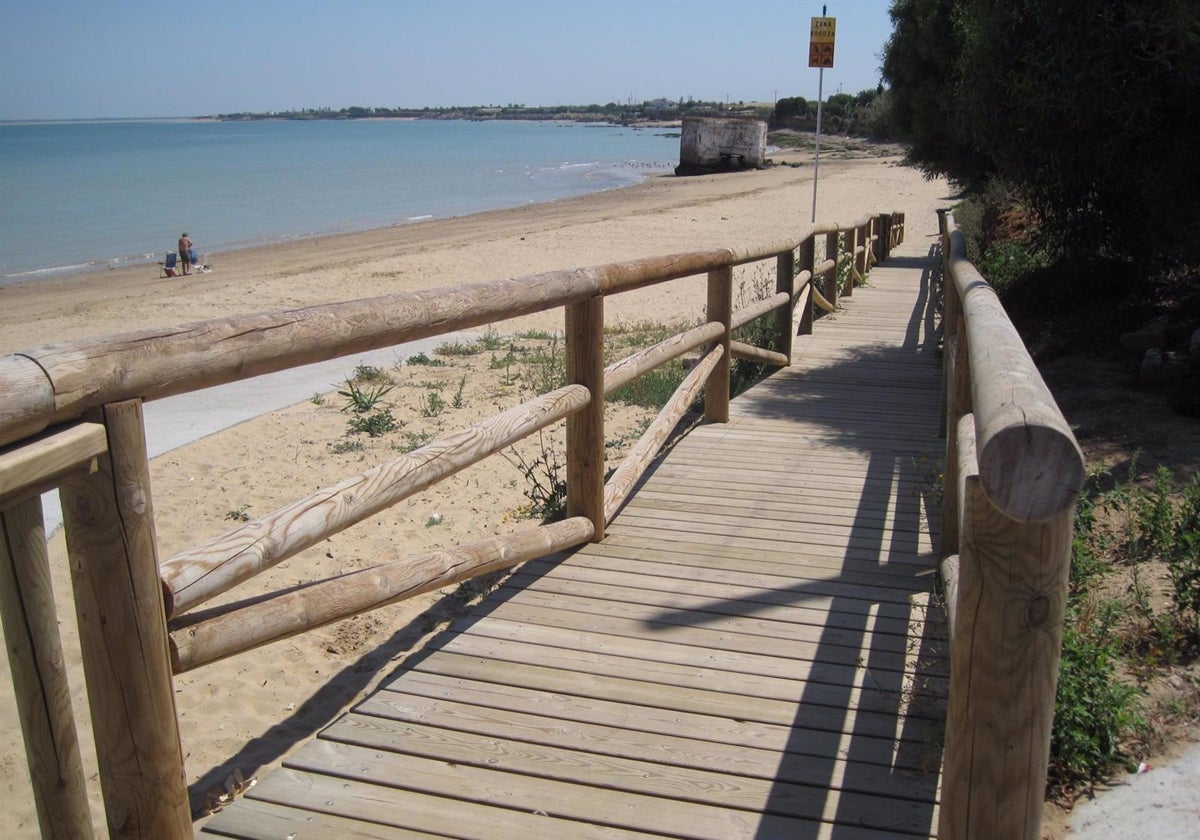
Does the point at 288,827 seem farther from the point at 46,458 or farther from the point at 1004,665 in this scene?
the point at 1004,665

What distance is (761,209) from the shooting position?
34000 millimetres

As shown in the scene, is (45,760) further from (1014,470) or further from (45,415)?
(1014,470)

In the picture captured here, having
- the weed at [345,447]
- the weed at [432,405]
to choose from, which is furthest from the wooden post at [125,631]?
the weed at [432,405]

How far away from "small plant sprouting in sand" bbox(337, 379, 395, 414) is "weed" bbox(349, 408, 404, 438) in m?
0.24

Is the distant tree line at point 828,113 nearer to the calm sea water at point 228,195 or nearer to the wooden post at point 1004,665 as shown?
the calm sea water at point 228,195

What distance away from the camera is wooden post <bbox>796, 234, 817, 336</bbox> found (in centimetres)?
971

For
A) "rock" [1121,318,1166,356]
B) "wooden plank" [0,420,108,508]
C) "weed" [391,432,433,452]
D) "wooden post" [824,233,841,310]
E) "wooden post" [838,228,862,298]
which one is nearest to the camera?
"wooden plank" [0,420,108,508]

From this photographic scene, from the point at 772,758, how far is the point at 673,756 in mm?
270

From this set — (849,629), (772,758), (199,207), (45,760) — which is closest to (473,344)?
(849,629)

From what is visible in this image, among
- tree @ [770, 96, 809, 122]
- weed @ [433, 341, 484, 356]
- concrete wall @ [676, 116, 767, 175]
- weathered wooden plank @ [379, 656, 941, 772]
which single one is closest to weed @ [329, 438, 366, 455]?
weed @ [433, 341, 484, 356]

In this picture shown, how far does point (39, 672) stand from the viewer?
183 cm

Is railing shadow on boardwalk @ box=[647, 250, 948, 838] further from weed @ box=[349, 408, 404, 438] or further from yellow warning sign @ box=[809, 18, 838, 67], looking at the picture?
yellow warning sign @ box=[809, 18, 838, 67]

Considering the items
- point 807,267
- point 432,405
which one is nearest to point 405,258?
point 807,267

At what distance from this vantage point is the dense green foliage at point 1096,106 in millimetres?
5387
